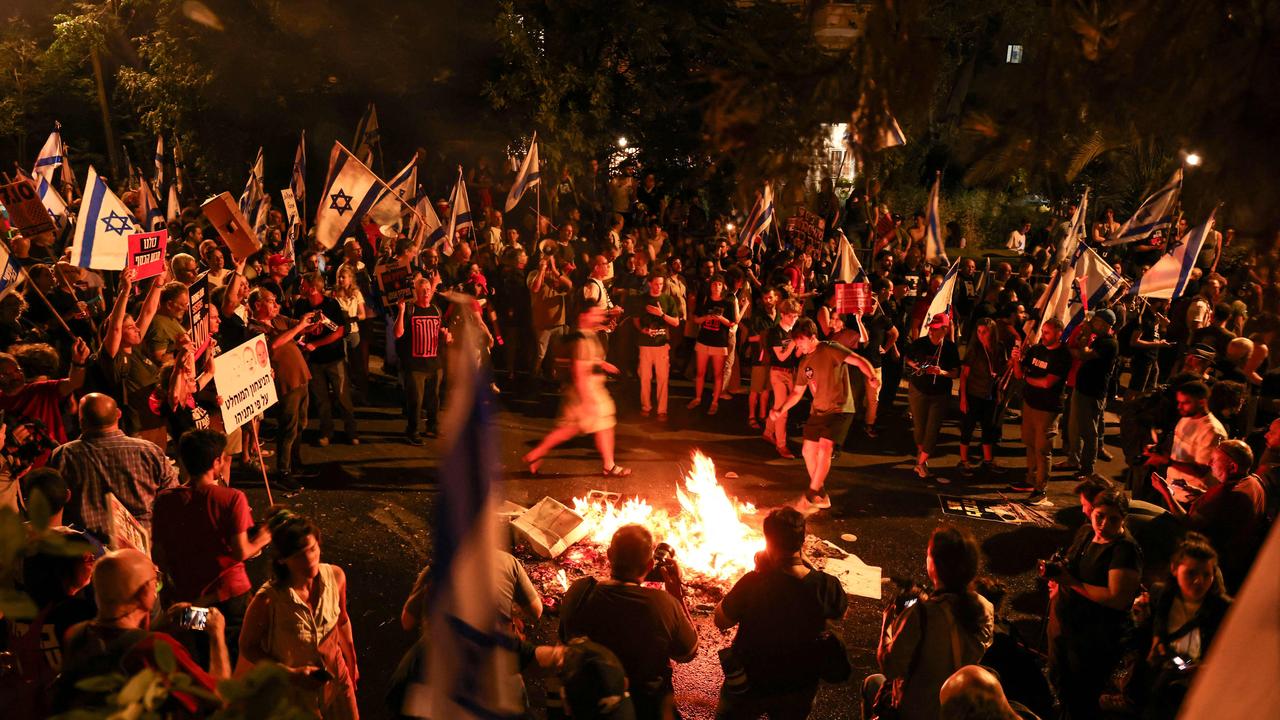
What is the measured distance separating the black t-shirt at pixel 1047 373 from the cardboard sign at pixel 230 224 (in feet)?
27.2

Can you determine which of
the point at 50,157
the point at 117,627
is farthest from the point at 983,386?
the point at 50,157

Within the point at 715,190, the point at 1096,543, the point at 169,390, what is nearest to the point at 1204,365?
the point at 1096,543

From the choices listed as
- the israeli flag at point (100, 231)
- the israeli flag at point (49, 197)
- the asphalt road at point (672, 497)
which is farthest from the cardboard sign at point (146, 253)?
the israeli flag at point (49, 197)

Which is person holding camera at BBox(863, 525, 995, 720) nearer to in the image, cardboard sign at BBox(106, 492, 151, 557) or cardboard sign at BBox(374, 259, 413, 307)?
cardboard sign at BBox(106, 492, 151, 557)

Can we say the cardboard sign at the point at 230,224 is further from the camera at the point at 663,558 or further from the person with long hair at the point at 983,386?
the person with long hair at the point at 983,386

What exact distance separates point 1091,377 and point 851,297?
2.89 metres

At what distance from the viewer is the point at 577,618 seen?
13.0ft

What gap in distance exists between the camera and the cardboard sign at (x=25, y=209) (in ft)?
31.4

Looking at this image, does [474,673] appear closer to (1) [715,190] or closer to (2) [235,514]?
(2) [235,514]

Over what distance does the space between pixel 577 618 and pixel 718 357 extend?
7.84 metres

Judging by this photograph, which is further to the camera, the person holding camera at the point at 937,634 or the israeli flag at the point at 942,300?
the israeli flag at the point at 942,300

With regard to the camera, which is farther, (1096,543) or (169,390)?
(169,390)

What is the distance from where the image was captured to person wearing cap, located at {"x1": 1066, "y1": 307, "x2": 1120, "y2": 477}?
29.5 ft

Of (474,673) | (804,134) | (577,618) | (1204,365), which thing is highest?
(804,134)
